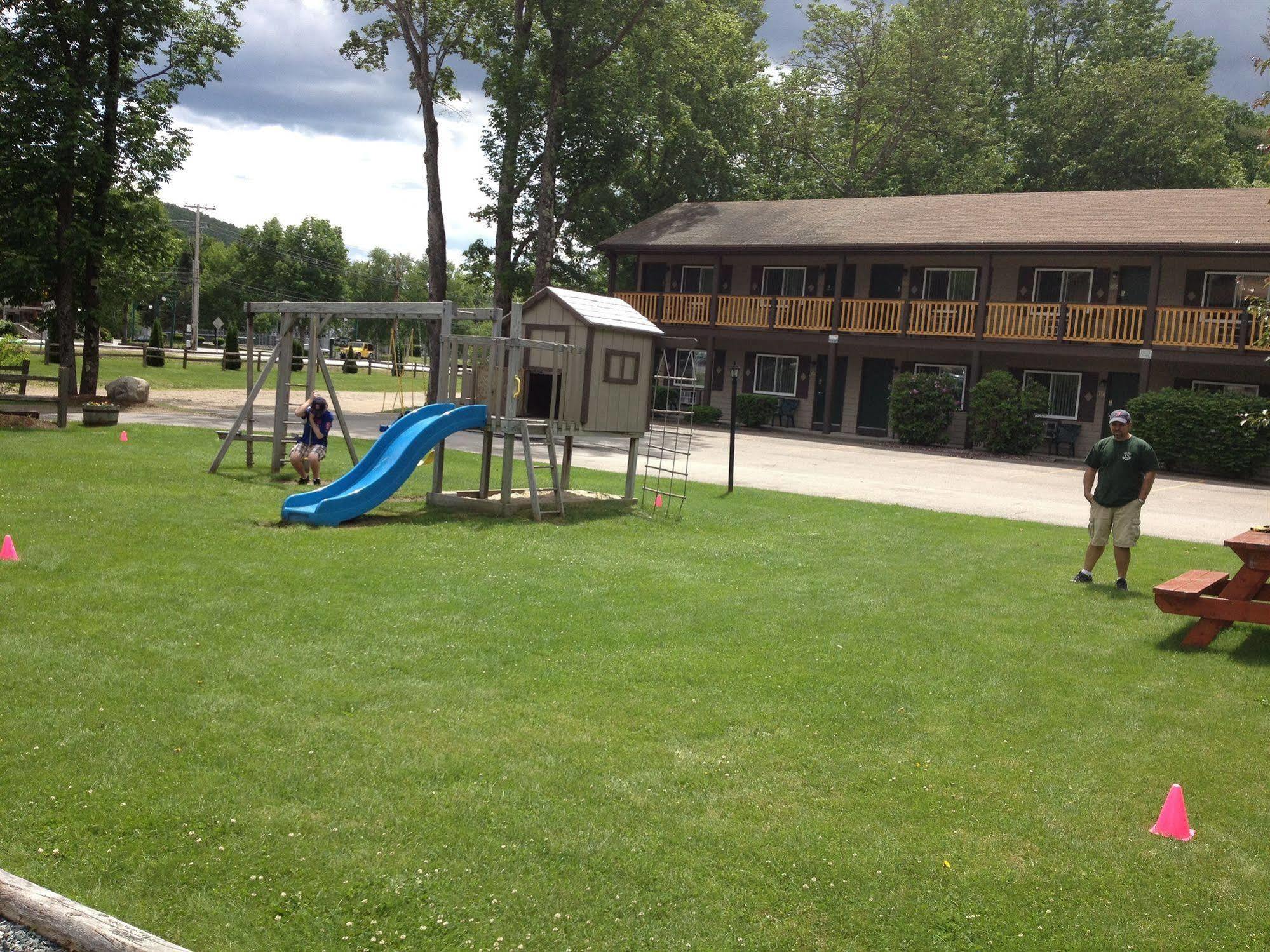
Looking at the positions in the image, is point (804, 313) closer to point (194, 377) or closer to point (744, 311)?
point (744, 311)

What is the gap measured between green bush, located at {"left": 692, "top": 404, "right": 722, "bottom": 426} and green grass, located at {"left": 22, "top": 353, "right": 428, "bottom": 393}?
9.52m

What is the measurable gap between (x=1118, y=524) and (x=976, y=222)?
2540 cm

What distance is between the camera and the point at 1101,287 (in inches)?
1265

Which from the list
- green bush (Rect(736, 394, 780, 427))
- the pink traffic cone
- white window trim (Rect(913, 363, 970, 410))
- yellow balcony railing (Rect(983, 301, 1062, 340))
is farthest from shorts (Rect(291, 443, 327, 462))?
white window trim (Rect(913, 363, 970, 410))

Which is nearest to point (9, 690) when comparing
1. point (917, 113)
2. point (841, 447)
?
point (841, 447)

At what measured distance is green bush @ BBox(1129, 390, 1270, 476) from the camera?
26.4m

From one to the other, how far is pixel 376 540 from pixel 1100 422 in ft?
84.1

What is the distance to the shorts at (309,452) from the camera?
52.5 feet

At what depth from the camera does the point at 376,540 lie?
1205cm

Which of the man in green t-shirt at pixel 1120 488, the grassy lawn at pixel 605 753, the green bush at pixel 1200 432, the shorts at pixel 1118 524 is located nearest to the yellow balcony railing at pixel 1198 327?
the green bush at pixel 1200 432

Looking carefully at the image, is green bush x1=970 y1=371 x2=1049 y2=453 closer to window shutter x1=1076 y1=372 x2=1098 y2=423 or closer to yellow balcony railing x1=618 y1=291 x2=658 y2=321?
window shutter x1=1076 y1=372 x2=1098 y2=423

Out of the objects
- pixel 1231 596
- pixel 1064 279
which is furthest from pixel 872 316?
pixel 1231 596

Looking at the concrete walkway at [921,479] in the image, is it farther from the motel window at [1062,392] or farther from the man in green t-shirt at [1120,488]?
the man in green t-shirt at [1120,488]

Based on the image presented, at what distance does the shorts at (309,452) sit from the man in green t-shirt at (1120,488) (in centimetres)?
1024
